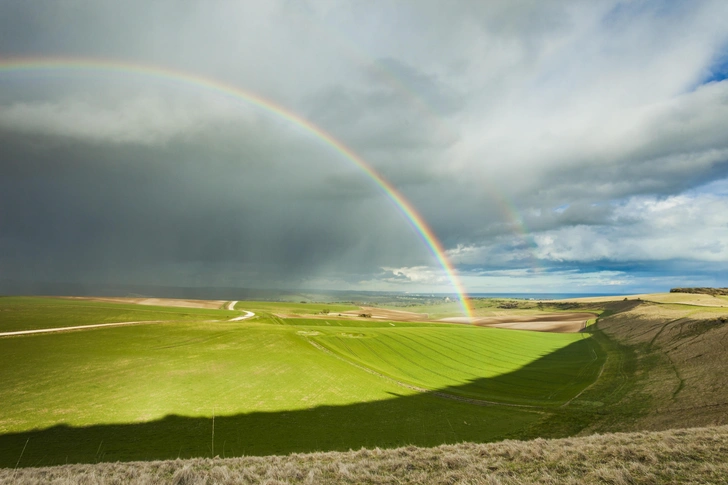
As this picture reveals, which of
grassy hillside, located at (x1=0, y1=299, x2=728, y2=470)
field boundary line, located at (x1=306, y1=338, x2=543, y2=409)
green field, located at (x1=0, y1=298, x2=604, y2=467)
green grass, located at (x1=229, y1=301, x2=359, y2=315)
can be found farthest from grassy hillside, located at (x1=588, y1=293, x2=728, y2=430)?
green grass, located at (x1=229, y1=301, x2=359, y2=315)

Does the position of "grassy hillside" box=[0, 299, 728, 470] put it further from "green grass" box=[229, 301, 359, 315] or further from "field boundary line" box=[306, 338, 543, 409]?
"green grass" box=[229, 301, 359, 315]

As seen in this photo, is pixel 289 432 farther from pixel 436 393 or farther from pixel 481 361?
pixel 481 361

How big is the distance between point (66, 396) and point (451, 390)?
114 ft

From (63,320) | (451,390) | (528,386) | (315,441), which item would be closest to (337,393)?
(315,441)

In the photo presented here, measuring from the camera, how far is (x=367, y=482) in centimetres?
954

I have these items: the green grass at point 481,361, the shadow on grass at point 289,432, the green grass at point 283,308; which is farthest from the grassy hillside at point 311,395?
the green grass at point 283,308

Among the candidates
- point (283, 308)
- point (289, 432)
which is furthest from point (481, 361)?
point (283, 308)

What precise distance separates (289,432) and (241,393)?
8744 millimetres

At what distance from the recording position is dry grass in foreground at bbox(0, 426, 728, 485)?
359 inches

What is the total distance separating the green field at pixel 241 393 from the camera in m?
20.4

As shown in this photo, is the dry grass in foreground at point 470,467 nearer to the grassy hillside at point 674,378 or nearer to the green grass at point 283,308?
the grassy hillside at point 674,378

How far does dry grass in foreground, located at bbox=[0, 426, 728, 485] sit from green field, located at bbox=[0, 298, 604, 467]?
9.06 m

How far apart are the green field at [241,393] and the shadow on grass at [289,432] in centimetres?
11

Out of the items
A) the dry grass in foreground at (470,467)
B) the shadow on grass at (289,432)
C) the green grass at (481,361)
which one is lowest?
the green grass at (481,361)
